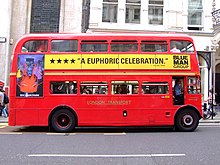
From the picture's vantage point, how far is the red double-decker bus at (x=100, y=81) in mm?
12430

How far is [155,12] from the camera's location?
22750 millimetres

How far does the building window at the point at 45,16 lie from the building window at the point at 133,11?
6.15 meters

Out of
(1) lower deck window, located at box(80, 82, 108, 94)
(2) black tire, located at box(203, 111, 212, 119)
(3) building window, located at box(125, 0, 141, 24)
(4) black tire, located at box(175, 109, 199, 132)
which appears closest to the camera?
(1) lower deck window, located at box(80, 82, 108, 94)

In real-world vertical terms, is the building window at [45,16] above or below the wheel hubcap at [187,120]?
above

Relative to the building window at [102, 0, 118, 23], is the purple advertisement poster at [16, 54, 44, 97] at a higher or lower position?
lower

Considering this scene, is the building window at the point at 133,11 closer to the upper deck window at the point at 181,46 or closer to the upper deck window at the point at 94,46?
the upper deck window at the point at 181,46

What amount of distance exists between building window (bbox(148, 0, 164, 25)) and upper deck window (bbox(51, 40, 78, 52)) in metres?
11.3

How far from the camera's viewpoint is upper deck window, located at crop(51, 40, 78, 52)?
41.5 ft

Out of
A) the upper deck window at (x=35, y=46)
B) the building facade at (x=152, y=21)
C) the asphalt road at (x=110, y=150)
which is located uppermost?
the building facade at (x=152, y=21)

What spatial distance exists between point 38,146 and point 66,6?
1798cm

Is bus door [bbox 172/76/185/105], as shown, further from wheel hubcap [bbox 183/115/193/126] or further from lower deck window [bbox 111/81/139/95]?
lower deck window [bbox 111/81/139/95]

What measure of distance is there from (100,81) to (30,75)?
2.86m

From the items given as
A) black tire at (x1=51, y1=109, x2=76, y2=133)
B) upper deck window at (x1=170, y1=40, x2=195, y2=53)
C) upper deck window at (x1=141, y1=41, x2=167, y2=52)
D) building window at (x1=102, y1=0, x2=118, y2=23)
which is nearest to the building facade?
building window at (x1=102, y1=0, x2=118, y2=23)

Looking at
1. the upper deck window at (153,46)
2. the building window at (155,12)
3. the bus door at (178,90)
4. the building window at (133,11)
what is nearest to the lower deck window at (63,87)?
the upper deck window at (153,46)
